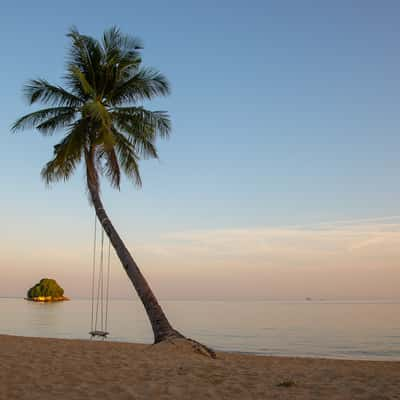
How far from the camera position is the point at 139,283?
59.5 feet

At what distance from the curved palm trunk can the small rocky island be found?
12517 centimetres

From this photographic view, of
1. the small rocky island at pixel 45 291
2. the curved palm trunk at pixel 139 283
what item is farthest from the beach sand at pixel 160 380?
the small rocky island at pixel 45 291

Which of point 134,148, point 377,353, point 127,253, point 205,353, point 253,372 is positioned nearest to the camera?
point 253,372

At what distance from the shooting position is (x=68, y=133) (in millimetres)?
19328

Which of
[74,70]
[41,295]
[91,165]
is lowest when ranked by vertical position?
[41,295]

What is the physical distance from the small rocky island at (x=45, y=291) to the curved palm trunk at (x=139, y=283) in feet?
411

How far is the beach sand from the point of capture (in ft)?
29.1

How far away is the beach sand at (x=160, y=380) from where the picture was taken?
8867mm

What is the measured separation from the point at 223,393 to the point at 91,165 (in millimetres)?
12520

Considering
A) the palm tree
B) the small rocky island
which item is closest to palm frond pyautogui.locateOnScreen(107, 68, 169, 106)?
the palm tree

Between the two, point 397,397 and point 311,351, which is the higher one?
point 397,397

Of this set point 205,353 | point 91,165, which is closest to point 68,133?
point 91,165

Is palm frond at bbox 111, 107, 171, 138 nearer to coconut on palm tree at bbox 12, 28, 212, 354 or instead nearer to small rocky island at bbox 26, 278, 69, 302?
coconut on palm tree at bbox 12, 28, 212, 354

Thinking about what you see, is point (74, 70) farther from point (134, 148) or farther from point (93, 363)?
point (93, 363)
